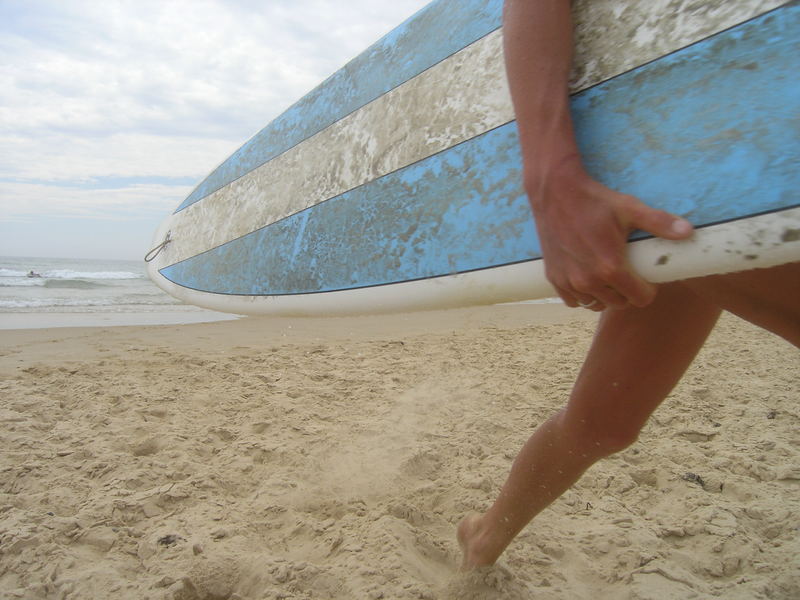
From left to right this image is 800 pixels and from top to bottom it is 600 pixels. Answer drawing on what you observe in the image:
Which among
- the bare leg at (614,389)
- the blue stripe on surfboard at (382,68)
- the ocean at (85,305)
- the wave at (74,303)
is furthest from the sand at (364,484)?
the wave at (74,303)

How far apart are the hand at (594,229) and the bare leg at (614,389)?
1.04 feet

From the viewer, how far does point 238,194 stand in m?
2.25

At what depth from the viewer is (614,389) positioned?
117 cm

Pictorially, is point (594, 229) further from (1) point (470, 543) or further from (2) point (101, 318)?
(2) point (101, 318)

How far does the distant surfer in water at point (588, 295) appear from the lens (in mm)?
801

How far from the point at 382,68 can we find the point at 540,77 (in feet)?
2.94

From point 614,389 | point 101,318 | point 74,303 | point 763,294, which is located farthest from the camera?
point 74,303

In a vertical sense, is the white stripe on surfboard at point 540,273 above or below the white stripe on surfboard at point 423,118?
below

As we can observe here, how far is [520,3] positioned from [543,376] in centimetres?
257

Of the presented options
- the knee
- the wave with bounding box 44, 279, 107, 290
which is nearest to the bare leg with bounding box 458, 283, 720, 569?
the knee

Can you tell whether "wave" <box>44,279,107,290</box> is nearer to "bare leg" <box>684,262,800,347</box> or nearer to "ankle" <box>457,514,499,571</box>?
"ankle" <box>457,514,499,571</box>

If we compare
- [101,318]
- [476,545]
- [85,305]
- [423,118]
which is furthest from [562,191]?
[85,305]

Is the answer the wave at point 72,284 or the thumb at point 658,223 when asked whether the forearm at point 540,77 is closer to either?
the thumb at point 658,223

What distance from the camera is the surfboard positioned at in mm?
829
